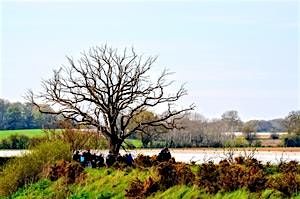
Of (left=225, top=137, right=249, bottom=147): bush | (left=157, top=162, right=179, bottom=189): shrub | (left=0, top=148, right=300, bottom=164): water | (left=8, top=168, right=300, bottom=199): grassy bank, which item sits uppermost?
(left=225, top=137, right=249, bottom=147): bush

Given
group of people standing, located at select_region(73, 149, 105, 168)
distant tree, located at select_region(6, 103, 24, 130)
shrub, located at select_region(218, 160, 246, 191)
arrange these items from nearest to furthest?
shrub, located at select_region(218, 160, 246, 191)
group of people standing, located at select_region(73, 149, 105, 168)
distant tree, located at select_region(6, 103, 24, 130)

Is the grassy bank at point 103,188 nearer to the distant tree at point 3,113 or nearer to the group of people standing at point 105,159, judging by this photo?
the group of people standing at point 105,159

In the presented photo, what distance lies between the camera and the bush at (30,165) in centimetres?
2794

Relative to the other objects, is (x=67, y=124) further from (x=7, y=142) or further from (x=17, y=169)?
(x=7, y=142)

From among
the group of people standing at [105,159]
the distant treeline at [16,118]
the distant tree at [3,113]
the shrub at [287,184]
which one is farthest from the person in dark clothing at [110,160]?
the distant tree at [3,113]

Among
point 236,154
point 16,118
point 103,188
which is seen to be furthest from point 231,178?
point 16,118

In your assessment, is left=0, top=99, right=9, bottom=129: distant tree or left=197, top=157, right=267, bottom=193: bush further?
left=0, top=99, right=9, bottom=129: distant tree

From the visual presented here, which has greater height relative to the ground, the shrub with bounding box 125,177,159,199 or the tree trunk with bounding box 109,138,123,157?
the tree trunk with bounding box 109,138,123,157

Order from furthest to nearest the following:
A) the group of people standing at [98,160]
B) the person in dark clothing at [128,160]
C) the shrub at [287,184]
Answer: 1. the group of people standing at [98,160]
2. the person in dark clothing at [128,160]
3. the shrub at [287,184]

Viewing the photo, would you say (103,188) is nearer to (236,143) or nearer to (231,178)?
(231,178)

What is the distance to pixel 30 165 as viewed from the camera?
94.1ft

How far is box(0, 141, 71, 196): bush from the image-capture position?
27.9 meters

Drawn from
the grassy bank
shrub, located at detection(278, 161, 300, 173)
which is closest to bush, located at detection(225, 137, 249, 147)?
the grassy bank

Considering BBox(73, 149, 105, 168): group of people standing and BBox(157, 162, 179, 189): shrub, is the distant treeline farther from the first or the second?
BBox(157, 162, 179, 189): shrub
